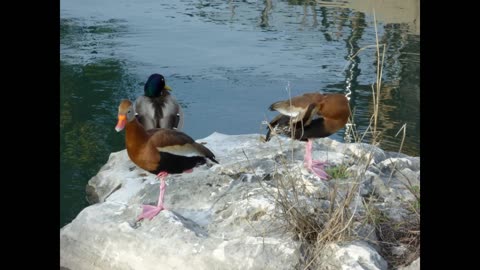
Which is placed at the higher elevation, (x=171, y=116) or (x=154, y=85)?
(x=154, y=85)

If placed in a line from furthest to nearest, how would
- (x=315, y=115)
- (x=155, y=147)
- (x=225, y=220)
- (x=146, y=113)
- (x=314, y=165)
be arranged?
(x=146, y=113) < (x=314, y=165) < (x=315, y=115) < (x=225, y=220) < (x=155, y=147)

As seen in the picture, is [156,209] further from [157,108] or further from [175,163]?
[157,108]

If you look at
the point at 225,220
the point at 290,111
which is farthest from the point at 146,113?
the point at 225,220

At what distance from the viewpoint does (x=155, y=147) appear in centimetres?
355

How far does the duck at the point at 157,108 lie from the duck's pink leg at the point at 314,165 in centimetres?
90

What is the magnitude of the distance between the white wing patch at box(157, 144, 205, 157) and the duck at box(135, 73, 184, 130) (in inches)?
36.7

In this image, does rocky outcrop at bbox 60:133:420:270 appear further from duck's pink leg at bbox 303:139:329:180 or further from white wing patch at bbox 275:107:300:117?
white wing patch at bbox 275:107:300:117

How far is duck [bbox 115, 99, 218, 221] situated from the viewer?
11.6ft

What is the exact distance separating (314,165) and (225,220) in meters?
0.64

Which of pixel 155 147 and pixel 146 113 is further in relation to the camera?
pixel 146 113

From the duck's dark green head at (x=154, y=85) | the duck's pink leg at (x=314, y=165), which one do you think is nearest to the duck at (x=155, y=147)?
the duck's pink leg at (x=314, y=165)

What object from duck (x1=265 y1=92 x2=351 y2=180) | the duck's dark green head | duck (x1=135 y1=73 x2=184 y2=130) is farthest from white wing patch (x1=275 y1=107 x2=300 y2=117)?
the duck's dark green head

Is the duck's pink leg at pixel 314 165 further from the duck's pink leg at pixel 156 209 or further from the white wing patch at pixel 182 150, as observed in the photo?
the duck's pink leg at pixel 156 209
